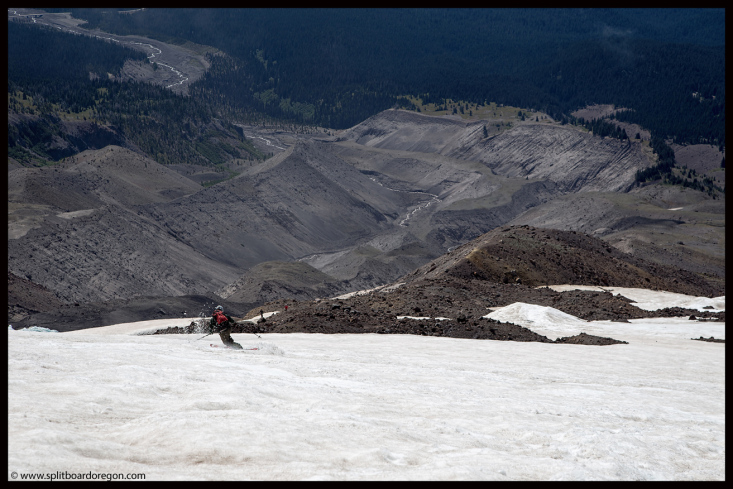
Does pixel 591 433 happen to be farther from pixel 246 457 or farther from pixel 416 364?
pixel 416 364

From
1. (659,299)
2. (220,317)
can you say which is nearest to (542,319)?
(659,299)

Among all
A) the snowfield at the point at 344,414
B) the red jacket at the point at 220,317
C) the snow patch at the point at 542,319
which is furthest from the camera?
the snow patch at the point at 542,319

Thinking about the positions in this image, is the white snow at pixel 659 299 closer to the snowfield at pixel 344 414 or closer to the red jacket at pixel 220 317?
the snowfield at pixel 344 414

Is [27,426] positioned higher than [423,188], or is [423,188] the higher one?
[27,426]

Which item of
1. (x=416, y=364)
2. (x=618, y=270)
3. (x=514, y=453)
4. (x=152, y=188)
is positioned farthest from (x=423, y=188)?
(x=514, y=453)

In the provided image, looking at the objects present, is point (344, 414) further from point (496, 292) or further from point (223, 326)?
point (496, 292)

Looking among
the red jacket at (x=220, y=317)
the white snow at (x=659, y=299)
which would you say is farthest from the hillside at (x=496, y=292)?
the red jacket at (x=220, y=317)
